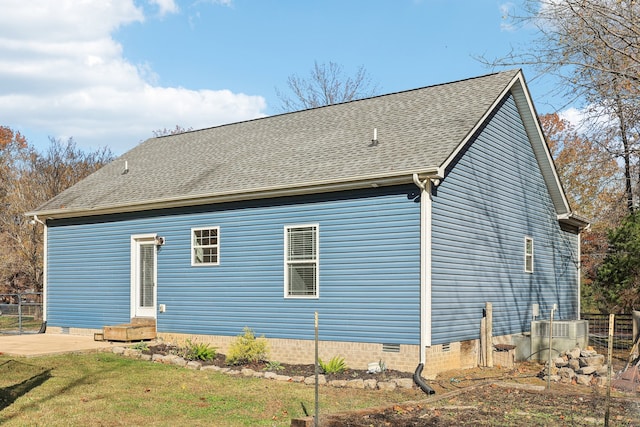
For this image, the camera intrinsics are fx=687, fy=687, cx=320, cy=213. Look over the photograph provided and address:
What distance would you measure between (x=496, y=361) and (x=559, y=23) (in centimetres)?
705

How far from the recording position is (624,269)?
19859mm

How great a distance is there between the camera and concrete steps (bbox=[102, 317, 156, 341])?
15.9m

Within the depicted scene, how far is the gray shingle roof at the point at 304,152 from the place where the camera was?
44.4 feet

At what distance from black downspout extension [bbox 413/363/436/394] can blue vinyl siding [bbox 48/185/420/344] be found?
597mm

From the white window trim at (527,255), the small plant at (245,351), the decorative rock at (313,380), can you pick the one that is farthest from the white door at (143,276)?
the white window trim at (527,255)

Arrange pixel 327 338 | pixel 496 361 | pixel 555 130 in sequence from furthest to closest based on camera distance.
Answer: pixel 555 130 < pixel 496 361 < pixel 327 338

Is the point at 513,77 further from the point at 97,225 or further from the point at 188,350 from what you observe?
the point at 97,225

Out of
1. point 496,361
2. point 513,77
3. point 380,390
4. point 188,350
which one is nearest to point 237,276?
point 188,350

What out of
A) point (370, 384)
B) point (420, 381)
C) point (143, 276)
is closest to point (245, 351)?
point (370, 384)

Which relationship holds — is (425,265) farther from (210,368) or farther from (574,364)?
(210,368)

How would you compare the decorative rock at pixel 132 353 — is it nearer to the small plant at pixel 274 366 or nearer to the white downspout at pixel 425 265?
the small plant at pixel 274 366

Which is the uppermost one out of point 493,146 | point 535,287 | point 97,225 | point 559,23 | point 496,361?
point 559,23

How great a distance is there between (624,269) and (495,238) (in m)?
6.77

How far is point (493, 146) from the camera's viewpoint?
15.5 meters
